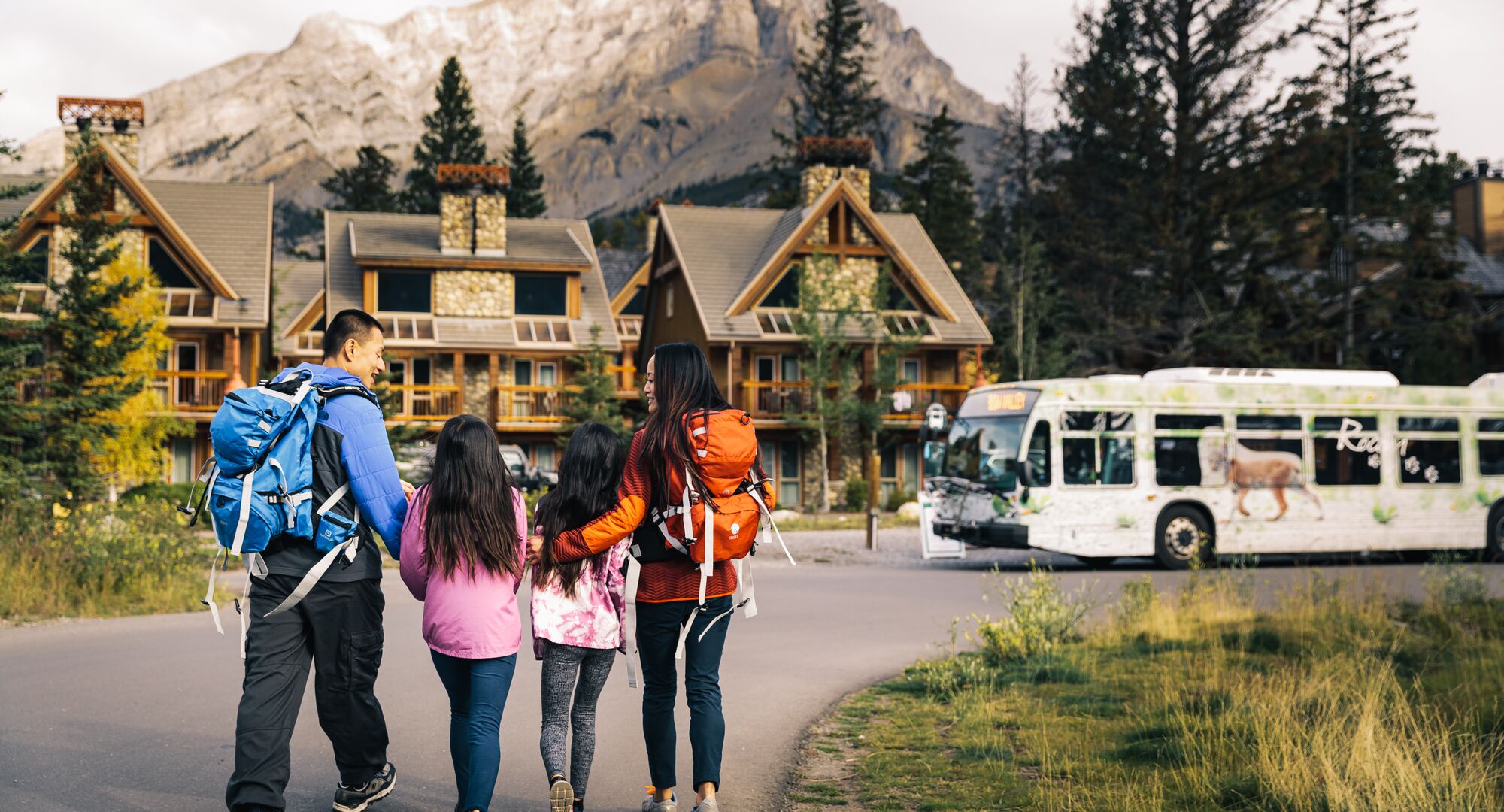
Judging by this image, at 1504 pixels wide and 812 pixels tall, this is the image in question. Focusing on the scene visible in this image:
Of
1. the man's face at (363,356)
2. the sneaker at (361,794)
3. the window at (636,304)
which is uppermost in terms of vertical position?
the window at (636,304)

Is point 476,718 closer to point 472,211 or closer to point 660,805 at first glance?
point 660,805

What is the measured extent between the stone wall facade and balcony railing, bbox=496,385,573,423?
271 cm

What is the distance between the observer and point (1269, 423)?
21.0 meters

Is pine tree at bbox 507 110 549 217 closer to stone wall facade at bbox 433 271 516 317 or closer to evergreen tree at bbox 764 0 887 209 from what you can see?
evergreen tree at bbox 764 0 887 209

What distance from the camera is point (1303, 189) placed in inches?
1774

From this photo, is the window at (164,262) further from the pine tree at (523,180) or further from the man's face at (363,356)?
the pine tree at (523,180)

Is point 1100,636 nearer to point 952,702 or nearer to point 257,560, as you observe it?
point 952,702

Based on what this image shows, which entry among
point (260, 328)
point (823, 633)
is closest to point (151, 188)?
point (260, 328)

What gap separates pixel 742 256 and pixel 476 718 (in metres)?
39.1

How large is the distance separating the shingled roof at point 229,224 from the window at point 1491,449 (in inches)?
1207

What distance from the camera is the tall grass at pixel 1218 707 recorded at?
19.1 feet

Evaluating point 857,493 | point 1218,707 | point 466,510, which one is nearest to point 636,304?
point 857,493

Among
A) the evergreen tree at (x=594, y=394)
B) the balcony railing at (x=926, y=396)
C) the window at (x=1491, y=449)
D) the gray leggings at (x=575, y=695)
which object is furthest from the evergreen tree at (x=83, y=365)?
the balcony railing at (x=926, y=396)

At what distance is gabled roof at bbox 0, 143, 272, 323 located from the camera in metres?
37.9
